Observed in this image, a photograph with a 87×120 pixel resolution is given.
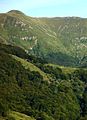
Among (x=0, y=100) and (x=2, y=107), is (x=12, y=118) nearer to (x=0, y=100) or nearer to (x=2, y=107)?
(x=2, y=107)

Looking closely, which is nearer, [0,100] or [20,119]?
[20,119]

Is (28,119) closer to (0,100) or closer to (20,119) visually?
(20,119)

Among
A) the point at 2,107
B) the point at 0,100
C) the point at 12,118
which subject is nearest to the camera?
the point at 12,118

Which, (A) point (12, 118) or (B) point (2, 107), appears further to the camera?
(B) point (2, 107)

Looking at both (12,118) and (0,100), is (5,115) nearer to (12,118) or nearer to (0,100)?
(12,118)

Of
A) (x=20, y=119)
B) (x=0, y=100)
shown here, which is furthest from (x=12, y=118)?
(x=0, y=100)

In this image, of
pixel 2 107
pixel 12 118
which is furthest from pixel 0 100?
pixel 12 118

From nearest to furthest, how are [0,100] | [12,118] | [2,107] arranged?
[12,118] → [2,107] → [0,100]
